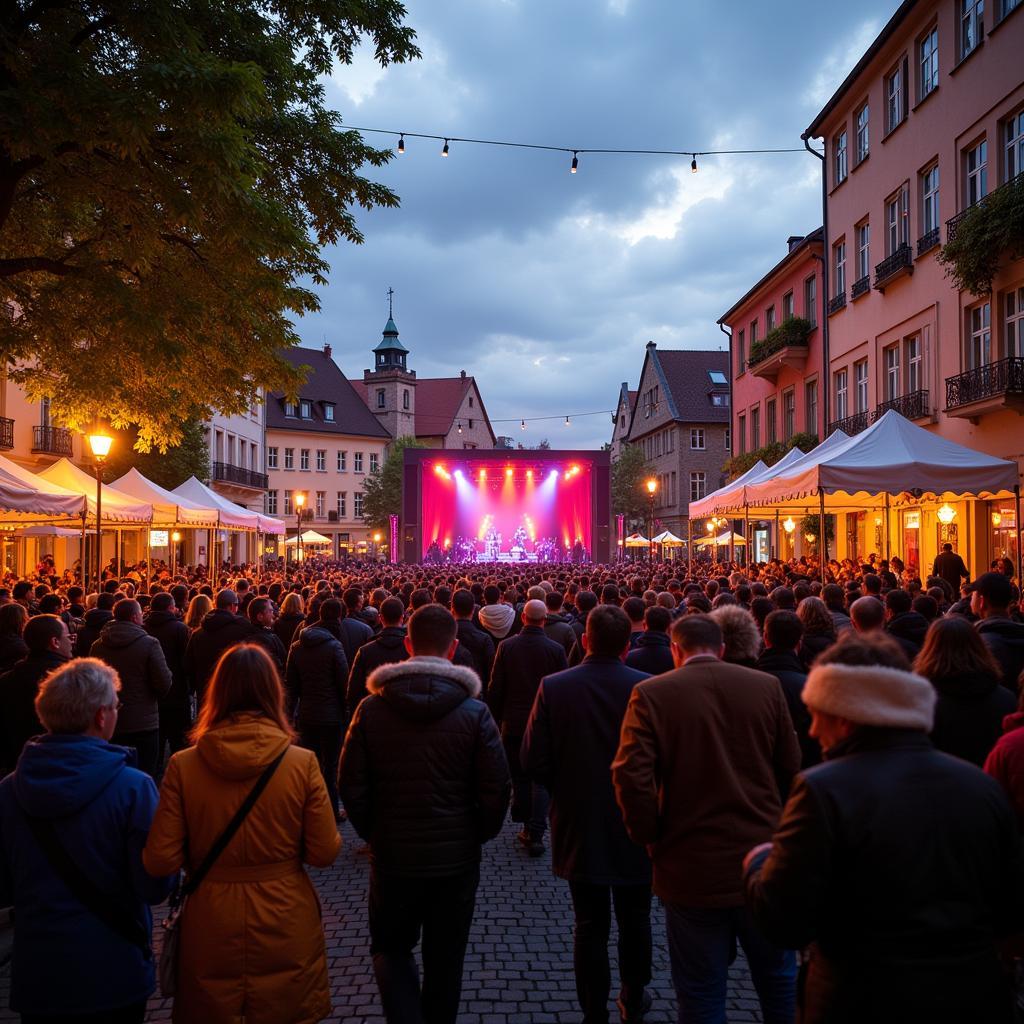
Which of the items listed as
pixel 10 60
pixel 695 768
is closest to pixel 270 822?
pixel 695 768

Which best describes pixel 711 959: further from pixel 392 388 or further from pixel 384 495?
pixel 392 388

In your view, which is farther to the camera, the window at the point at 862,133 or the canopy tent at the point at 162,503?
the window at the point at 862,133

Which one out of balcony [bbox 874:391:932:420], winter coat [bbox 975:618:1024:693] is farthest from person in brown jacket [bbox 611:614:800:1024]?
balcony [bbox 874:391:932:420]

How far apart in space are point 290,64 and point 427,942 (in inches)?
389

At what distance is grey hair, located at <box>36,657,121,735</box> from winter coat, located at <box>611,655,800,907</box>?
6.08 ft

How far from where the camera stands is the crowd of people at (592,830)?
6.77 feet

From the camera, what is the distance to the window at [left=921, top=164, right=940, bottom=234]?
20000 mm

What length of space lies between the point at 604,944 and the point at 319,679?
12.0 feet

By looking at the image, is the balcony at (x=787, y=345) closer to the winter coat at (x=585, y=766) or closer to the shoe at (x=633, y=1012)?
the winter coat at (x=585, y=766)

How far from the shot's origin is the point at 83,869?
9.34ft

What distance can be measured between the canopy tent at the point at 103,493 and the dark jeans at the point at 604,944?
12141 millimetres

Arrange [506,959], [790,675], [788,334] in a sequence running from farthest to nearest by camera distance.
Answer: [788,334] < [506,959] < [790,675]

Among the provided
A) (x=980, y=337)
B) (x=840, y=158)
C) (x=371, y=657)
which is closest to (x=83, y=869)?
(x=371, y=657)

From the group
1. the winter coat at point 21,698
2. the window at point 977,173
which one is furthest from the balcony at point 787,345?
the winter coat at point 21,698
